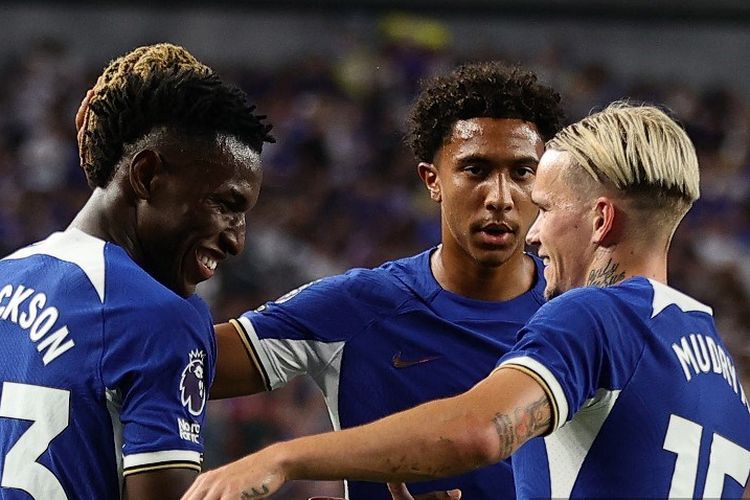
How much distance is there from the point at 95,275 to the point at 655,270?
125 centimetres

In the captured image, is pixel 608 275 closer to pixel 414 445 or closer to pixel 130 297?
pixel 414 445

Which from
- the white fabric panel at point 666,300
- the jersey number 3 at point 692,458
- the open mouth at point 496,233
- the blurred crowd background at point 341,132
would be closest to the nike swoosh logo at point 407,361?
the open mouth at point 496,233

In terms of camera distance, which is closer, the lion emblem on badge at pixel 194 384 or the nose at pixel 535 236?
the lion emblem on badge at pixel 194 384

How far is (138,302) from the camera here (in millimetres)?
2662

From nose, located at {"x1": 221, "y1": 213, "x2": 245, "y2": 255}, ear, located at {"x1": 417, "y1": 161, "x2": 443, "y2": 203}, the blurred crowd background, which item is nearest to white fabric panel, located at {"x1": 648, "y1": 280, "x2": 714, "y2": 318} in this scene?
nose, located at {"x1": 221, "y1": 213, "x2": 245, "y2": 255}

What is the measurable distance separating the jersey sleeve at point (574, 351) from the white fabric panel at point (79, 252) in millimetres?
885

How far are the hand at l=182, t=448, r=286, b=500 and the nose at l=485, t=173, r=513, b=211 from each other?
5.85 ft

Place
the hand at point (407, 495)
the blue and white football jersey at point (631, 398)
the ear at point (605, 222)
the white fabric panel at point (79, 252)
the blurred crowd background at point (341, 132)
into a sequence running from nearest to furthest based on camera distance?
the blue and white football jersey at point (631, 398)
the white fabric panel at point (79, 252)
the ear at point (605, 222)
the hand at point (407, 495)
the blurred crowd background at point (341, 132)

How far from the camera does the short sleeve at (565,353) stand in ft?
8.10

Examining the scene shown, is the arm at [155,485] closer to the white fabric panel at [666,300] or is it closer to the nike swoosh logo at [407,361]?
the white fabric panel at [666,300]

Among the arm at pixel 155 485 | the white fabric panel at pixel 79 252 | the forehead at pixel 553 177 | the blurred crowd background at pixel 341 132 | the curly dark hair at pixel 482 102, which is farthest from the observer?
the blurred crowd background at pixel 341 132

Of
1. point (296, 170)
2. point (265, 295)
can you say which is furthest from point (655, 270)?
point (296, 170)

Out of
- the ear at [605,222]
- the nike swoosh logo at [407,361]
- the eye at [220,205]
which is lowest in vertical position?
the nike swoosh logo at [407,361]

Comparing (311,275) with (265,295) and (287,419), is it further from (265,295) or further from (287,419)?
(287,419)
